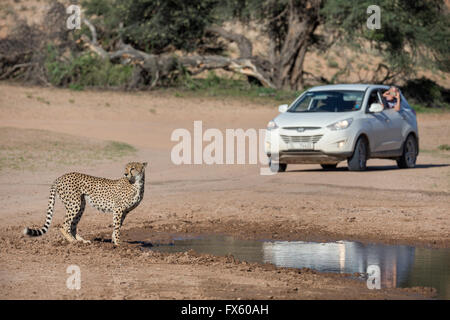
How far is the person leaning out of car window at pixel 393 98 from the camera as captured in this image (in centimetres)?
1878

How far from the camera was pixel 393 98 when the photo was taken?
18922mm

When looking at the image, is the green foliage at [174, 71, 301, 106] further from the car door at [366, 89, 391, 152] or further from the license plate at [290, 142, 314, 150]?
the license plate at [290, 142, 314, 150]

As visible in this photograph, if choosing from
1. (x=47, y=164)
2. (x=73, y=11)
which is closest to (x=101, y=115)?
(x=73, y=11)

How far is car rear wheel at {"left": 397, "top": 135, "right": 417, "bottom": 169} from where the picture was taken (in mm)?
19062

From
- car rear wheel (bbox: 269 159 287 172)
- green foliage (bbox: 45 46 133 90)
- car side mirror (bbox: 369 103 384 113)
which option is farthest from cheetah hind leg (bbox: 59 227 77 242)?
green foliage (bbox: 45 46 133 90)

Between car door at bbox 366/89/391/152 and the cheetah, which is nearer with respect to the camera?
the cheetah

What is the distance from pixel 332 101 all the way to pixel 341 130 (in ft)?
4.39

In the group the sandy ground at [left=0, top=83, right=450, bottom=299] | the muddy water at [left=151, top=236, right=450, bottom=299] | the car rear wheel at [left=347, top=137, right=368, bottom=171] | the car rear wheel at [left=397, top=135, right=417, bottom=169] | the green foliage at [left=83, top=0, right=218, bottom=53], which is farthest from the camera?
the green foliage at [left=83, top=0, right=218, bottom=53]

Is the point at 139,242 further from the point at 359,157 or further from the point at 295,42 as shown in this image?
the point at 295,42

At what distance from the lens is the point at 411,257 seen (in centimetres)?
1042

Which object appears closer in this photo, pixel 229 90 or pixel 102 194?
pixel 102 194

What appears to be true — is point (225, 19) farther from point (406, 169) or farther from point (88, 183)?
point (88, 183)

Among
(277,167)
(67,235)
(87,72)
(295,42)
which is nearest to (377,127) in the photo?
(277,167)
